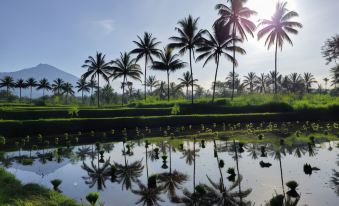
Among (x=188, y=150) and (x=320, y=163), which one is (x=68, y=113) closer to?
(x=188, y=150)

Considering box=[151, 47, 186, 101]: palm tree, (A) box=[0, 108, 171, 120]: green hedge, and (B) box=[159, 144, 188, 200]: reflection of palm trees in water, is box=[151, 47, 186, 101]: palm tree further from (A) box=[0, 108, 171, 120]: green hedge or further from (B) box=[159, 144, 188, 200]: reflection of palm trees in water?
(B) box=[159, 144, 188, 200]: reflection of palm trees in water

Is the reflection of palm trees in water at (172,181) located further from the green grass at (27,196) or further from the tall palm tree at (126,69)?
the tall palm tree at (126,69)

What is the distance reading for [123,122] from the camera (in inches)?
1241

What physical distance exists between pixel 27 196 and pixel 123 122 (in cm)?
2239

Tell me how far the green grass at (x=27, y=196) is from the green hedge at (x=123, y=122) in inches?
699

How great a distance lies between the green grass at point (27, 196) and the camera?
8416 mm

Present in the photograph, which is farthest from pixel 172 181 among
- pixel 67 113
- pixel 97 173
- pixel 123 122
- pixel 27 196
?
pixel 67 113

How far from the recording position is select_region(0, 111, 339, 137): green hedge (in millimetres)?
27222

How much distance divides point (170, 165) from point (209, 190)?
4509 millimetres

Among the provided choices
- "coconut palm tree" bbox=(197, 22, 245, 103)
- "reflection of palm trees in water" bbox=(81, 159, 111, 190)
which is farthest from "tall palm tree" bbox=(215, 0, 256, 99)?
"reflection of palm trees in water" bbox=(81, 159, 111, 190)

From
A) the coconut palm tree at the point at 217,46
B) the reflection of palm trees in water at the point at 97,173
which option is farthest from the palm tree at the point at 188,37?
the reflection of palm trees in water at the point at 97,173

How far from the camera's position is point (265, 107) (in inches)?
1615

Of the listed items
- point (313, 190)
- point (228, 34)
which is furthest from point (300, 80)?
point (313, 190)

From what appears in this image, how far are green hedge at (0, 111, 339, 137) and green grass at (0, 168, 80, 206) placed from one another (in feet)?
58.3
